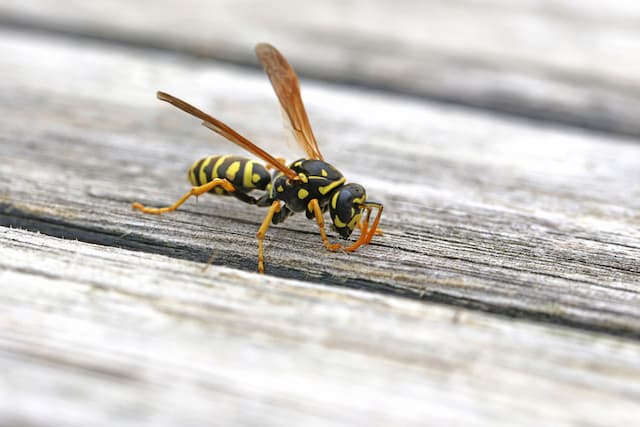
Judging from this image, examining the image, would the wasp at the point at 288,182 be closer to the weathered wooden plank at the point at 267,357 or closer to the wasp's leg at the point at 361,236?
the wasp's leg at the point at 361,236

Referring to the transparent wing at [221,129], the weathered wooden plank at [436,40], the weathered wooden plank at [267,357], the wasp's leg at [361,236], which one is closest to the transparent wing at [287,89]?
the transparent wing at [221,129]

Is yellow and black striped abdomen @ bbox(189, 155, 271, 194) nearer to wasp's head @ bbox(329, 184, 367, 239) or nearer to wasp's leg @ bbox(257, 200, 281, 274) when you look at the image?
wasp's leg @ bbox(257, 200, 281, 274)

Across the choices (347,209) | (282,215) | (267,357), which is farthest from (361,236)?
(267,357)

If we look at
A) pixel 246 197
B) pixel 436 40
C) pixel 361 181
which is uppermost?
pixel 436 40

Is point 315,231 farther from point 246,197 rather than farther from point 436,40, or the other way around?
point 436,40

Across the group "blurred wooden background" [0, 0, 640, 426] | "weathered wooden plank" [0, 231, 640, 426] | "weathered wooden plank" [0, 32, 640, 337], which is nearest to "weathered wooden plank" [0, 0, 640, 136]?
"blurred wooden background" [0, 0, 640, 426]

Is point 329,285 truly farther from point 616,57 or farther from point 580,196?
point 616,57
